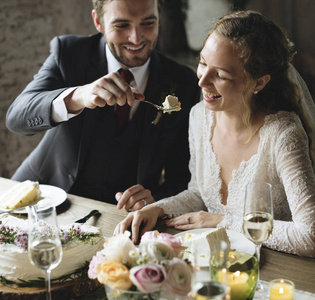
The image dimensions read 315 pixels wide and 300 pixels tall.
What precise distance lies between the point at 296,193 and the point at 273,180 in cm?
21

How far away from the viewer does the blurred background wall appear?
360 centimetres

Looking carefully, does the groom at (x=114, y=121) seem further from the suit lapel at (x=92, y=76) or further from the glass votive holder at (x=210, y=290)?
the glass votive holder at (x=210, y=290)

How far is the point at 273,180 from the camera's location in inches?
75.9

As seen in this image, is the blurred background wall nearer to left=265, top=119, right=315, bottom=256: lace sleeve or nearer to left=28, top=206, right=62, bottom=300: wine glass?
left=265, top=119, right=315, bottom=256: lace sleeve

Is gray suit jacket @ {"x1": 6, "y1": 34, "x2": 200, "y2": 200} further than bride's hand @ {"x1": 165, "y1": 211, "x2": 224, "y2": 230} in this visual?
Yes

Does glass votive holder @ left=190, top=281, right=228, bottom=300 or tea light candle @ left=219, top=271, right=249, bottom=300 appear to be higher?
glass votive holder @ left=190, top=281, right=228, bottom=300

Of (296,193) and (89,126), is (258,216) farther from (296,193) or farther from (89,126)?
(89,126)

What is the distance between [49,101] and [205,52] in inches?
32.2

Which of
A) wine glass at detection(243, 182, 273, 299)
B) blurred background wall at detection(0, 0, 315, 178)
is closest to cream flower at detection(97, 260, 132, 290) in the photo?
wine glass at detection(243, 182, 273, 299)

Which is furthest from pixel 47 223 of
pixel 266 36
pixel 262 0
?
pixel 262 0

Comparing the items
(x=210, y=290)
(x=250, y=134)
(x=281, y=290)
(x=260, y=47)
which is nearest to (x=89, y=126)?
(x=250, y=134)

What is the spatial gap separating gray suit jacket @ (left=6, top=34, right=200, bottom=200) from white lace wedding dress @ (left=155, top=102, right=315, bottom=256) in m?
0.25

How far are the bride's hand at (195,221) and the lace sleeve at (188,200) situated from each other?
0.08m

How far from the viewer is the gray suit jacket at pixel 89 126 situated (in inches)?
97.6
